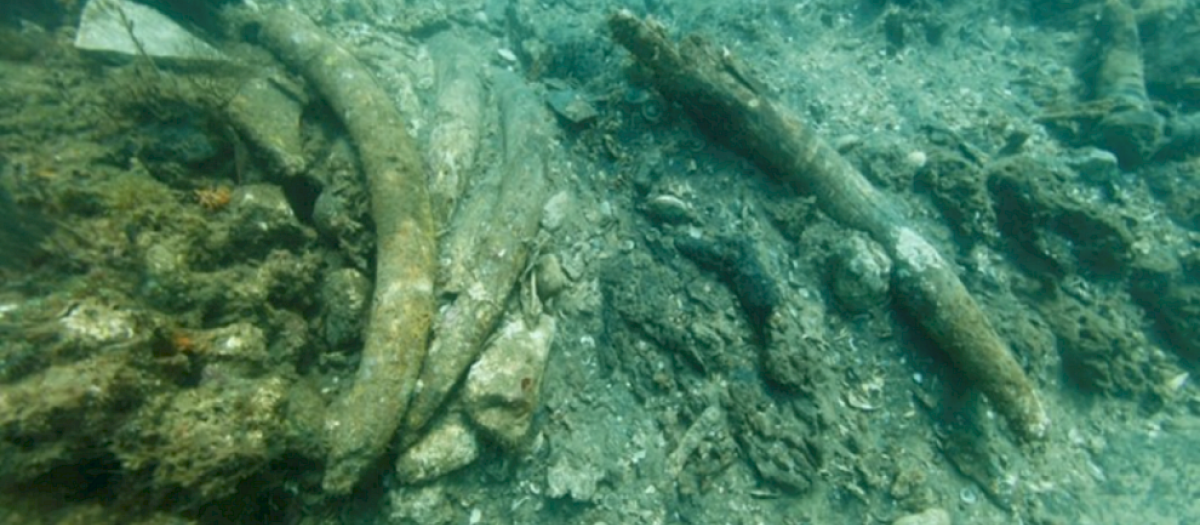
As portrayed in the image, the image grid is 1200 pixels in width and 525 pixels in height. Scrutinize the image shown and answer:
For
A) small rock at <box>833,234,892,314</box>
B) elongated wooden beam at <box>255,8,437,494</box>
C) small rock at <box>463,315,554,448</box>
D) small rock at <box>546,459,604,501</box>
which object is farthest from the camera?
small rock at <box>833,234,892,314</box>

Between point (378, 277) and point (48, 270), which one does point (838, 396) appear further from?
point (48, 270)

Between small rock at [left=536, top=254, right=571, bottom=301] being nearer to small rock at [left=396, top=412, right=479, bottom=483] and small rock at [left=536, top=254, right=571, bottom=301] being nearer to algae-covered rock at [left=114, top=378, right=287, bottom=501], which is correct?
small rock at [left=396, top=412, right=479, bottom=483]

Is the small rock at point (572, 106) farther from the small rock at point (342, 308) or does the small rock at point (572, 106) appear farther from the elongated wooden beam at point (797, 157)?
the small rock at point (342, 308)

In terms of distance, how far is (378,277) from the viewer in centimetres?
352

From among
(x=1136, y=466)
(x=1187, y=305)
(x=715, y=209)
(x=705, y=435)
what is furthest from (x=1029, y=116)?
(x=705, y=435)

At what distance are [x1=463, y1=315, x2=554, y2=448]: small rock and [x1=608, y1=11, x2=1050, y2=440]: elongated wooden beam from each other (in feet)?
8.20

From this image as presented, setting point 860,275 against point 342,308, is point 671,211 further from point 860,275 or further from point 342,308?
point 342,308

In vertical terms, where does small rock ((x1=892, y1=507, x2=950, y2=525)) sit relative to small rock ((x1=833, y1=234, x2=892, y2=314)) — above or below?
below

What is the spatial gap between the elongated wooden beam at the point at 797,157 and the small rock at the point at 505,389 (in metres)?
2.50

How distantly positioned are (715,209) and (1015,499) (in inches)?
119

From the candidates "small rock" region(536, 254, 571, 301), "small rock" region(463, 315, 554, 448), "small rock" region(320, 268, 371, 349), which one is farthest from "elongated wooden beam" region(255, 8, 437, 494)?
"small rock" region(536, 254, 571, 301)

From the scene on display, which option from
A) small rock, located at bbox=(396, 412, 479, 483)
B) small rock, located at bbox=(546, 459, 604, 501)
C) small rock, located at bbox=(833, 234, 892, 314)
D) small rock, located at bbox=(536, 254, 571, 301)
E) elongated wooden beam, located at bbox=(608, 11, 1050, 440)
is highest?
elongated wooden beam, located at bbox=(608, 11, 1050, 440)

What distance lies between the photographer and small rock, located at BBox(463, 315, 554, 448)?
338 centimetres

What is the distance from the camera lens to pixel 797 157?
14.9 feet
